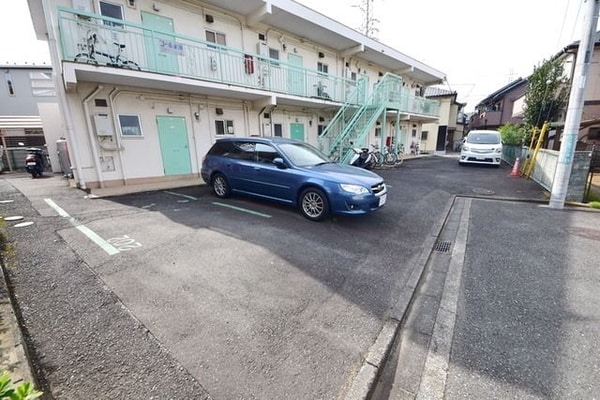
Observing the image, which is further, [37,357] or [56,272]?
[56,272]

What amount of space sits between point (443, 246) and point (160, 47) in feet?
28.7

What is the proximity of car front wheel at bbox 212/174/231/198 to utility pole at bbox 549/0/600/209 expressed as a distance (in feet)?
25.2

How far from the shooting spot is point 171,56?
25.0 feet

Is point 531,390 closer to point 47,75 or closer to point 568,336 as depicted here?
point 568,336

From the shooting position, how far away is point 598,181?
8.94m

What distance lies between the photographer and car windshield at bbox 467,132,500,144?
13.3 m

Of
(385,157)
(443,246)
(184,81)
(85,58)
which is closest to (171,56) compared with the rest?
(184,81)

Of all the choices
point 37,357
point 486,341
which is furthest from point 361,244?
point 37,357

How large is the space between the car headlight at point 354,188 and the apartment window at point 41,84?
2579 cm

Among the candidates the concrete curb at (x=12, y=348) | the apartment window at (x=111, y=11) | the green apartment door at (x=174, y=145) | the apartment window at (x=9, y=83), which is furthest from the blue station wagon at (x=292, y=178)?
the apartment window at (x=9, y=83)

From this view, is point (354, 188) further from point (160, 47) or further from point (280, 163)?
point (160, 47)

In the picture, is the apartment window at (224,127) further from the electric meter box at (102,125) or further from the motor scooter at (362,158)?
the motor scooter at (362,158)

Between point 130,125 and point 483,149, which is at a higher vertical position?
point 130,125

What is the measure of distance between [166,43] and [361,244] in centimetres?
792
